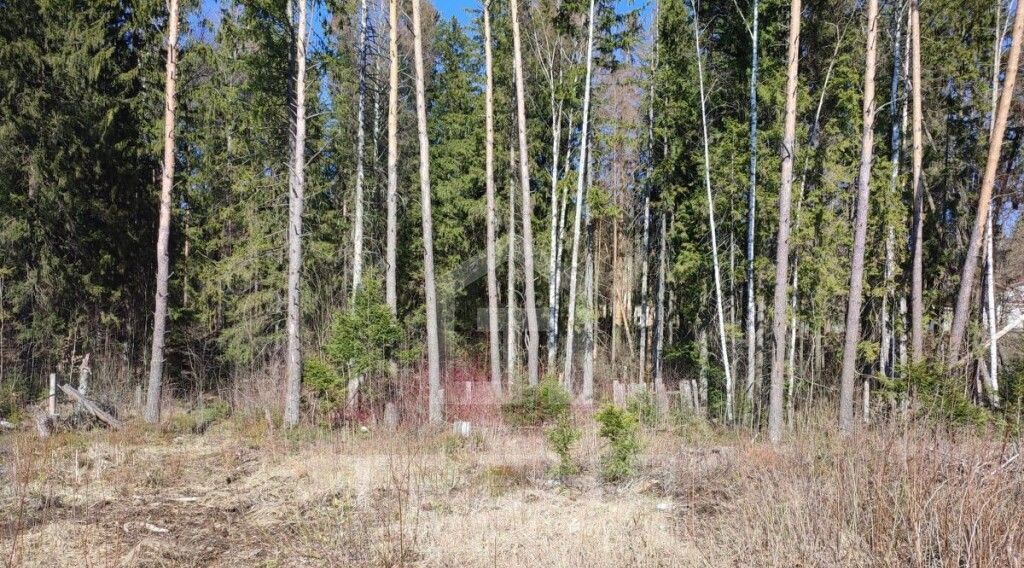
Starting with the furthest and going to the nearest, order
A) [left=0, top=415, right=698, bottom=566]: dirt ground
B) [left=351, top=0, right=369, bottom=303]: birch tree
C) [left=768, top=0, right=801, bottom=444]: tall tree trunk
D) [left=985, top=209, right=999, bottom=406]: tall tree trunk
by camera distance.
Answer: [left=351, top=0, right=369, bottom=303]: birch tree → [left=985, top=209, right=999, bottom=406]: tall tree trunk → [left=768, top=0, right=801, bottom=444]: tall tree trunk → [left=0, top=415, right=698, bottom=566]: dirt ground

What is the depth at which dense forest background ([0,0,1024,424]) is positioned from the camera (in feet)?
40.5

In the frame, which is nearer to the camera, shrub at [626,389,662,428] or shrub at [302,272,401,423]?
shrub at [626,389,662,428]

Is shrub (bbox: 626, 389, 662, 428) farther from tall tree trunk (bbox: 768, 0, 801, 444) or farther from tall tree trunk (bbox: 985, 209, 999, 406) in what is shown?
tall tree trunk (bbox: 985, 209, 999, 406)

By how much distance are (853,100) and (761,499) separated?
33.5 feet

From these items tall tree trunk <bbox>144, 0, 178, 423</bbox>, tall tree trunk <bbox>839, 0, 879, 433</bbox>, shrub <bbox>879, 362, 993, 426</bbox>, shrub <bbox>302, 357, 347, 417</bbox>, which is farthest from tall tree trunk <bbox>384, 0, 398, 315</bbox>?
shrub <bbox>879, 362, 993, 426</bbox>

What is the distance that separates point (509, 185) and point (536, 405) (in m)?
7.97

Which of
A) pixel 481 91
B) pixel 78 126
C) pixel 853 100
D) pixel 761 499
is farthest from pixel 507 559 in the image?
pixel 481 91

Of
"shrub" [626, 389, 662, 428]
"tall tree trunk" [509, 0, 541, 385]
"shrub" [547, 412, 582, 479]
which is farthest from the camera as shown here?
"tall tree trunk" [509, 0, 541, 385]

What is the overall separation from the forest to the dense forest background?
94 millimetres

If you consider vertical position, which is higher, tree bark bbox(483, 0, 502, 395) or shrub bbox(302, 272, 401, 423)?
tree bark bbox(483, 0, 502, 395)

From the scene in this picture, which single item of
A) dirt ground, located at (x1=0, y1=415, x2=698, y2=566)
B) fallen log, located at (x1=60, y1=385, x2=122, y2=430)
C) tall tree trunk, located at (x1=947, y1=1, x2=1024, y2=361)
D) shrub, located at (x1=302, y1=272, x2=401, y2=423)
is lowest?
dirt ground, located at (x1=0, y1=415, x2=698, y2=566)

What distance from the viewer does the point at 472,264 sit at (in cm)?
1897

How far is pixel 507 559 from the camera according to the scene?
4691 millimetres

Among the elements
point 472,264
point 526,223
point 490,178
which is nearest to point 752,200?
point 526,223
